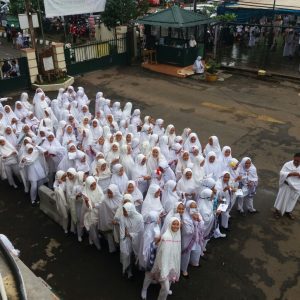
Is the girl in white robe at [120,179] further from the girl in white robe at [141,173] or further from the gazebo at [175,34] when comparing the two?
the gazebo at [175,34]

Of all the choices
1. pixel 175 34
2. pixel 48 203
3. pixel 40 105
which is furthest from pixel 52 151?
pixel 175 34

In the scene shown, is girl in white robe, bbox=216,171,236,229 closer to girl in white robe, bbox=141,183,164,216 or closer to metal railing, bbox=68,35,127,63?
girl in white robe, bbox=141,183,164,216

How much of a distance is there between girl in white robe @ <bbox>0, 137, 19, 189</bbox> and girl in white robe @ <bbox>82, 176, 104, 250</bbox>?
287 cm

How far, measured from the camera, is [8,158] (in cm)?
855

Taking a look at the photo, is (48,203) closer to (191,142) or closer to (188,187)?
(188,187)

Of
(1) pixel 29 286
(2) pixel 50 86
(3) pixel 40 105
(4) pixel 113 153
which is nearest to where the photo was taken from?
(1) pixel 29 286

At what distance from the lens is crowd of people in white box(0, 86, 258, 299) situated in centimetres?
573

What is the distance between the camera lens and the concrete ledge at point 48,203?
761 cm

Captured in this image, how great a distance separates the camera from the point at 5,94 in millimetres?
15688

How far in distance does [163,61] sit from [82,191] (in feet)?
46.1

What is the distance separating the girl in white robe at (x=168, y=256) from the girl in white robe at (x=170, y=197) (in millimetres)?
1177

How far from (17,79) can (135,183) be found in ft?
36.2

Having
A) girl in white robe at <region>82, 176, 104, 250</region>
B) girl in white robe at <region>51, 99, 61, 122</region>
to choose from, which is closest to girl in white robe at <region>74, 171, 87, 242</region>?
girl in white robe at <region>82, 176, 104, 250</region>

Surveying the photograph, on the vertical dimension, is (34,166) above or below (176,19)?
below
